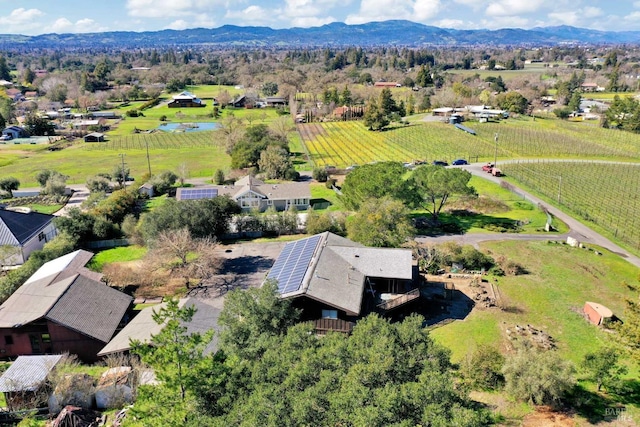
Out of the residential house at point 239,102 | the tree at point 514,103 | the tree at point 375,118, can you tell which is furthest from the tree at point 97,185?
the tree at point 514,103

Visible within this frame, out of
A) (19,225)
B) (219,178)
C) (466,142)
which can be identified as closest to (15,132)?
(219,178)

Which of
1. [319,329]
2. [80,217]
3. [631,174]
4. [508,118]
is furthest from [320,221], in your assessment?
[508,118]

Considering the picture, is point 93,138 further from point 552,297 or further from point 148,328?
point 552,297

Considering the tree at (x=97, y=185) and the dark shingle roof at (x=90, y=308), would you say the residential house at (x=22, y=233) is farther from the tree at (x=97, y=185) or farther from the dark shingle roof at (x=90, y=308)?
the tree at (x=97, y=185)

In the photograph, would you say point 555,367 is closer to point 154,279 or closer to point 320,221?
point 320,221

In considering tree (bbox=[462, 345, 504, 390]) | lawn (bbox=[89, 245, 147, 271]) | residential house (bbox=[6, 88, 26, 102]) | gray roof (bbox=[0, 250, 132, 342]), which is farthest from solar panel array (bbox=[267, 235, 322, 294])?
residential house (bbox=[6, 88, 26, 102])

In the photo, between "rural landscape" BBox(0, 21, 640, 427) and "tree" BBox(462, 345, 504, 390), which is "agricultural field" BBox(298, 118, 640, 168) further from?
"tree" BBox(462, 345, 504, 390)
